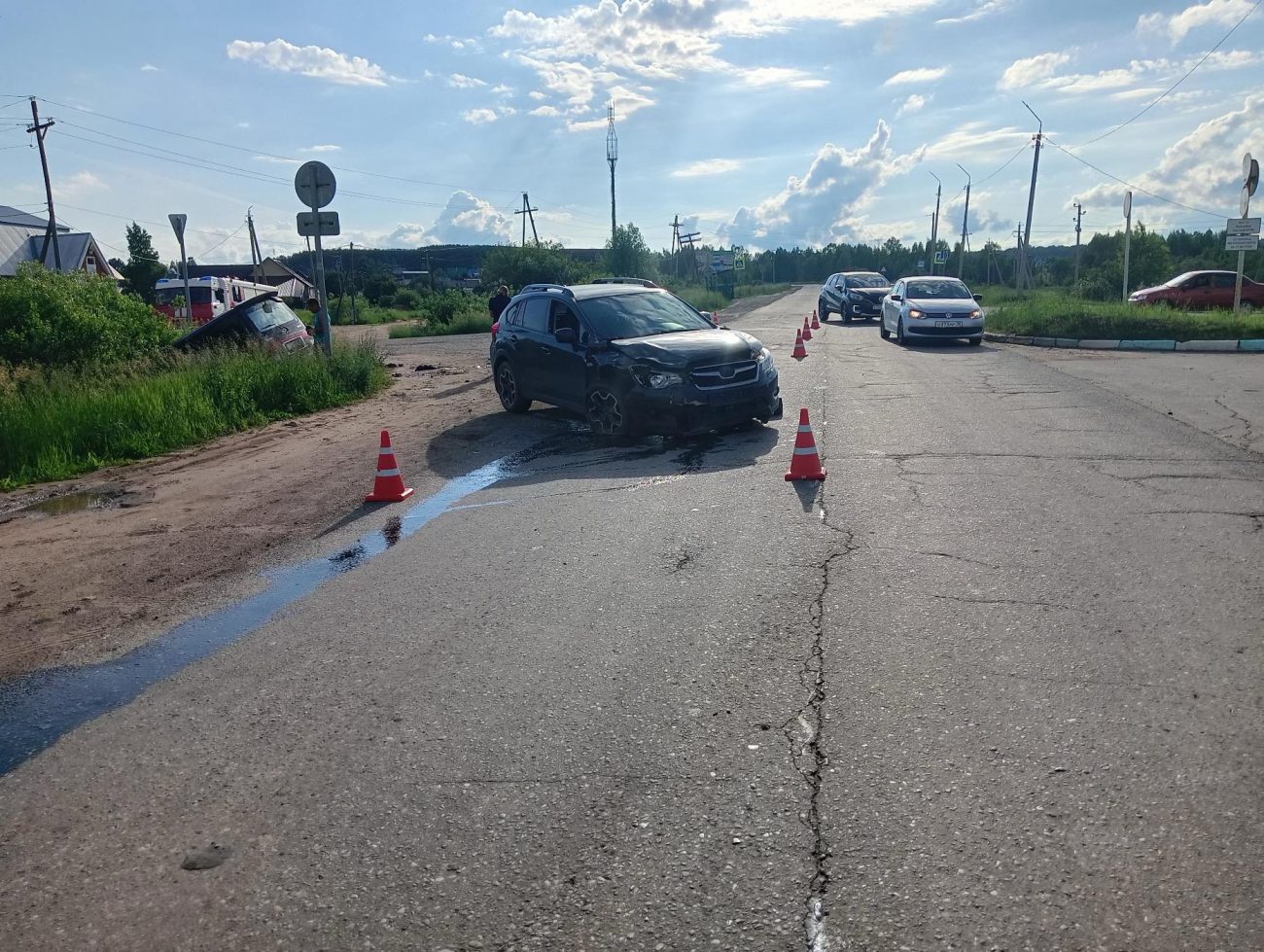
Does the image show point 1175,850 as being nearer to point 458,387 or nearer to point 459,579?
point 459,579

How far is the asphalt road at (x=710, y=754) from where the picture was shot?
2859mm

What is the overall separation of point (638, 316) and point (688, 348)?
4.84 ft

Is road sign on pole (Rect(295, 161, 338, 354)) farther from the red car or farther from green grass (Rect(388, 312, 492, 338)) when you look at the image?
the red car

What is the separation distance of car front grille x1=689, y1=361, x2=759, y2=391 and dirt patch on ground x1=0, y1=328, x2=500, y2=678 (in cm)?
293

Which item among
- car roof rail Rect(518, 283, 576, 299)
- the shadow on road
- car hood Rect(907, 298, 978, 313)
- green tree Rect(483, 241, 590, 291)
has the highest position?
green tree Rect(483, 241, 590, 291)

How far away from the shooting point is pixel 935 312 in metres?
22.3

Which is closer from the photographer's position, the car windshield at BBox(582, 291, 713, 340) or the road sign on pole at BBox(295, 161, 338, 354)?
the car windshield at BBox(582, 291, 713, 340)

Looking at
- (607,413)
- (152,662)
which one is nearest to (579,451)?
(607,413)

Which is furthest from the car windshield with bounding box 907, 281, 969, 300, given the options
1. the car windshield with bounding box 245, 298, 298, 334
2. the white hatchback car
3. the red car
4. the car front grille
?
the car windshield with bounding box 245, 298, 298, 334

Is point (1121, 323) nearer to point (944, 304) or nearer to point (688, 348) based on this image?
point (944, 304)

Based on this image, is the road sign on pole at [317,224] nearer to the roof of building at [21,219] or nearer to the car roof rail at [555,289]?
the car roof rail at [555,289]

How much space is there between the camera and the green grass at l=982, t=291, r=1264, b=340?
2072 cm

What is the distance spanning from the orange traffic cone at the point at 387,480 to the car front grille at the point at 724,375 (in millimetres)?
3296

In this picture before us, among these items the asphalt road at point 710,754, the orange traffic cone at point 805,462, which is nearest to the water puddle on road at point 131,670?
the asphalt road at point 710,754
